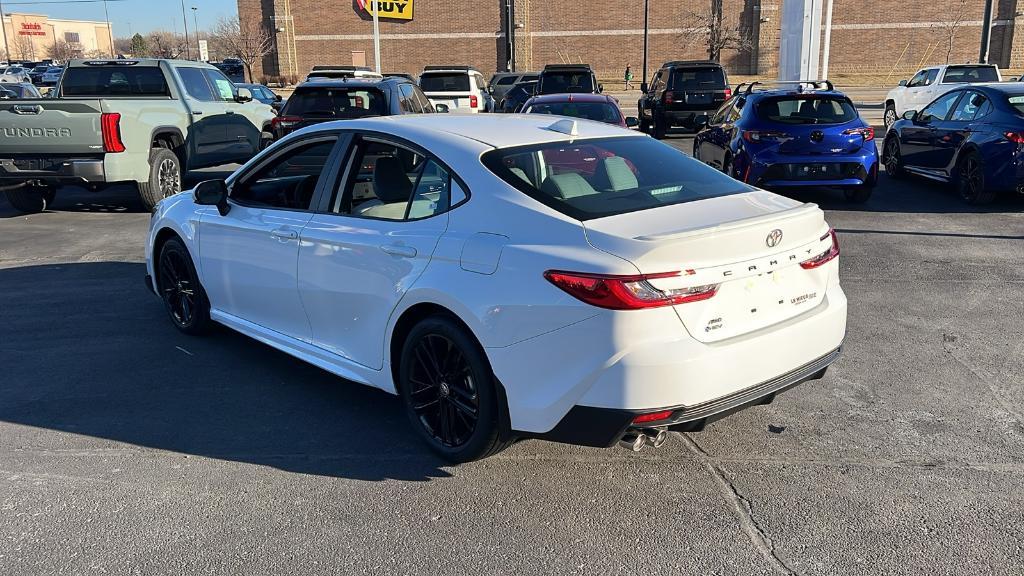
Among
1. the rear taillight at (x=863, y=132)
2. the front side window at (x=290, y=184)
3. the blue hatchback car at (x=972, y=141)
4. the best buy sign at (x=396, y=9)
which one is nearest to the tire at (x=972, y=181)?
the blue hatchback car at (x=972, y=141)

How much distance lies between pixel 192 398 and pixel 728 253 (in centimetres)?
Answer: 318

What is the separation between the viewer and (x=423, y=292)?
393 cm

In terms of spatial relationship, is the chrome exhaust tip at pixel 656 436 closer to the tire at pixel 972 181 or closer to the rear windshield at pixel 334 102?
the tire at pixel 972 181

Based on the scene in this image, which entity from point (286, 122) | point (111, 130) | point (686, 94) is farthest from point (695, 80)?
point (111, 130)

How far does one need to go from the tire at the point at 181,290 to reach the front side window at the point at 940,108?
33.6 ft

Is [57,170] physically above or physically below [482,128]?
below

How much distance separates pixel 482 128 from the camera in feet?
14.9

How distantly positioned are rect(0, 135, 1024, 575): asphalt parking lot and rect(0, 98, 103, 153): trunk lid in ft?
16.1

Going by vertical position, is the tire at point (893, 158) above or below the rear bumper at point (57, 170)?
below

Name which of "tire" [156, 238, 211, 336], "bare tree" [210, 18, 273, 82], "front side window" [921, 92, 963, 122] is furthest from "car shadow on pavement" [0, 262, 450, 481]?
"bare tree" [210, 18, 273, 82]

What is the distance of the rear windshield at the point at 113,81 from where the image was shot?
1255 centimetres

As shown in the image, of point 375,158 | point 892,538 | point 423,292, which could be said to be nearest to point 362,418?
point 423,292

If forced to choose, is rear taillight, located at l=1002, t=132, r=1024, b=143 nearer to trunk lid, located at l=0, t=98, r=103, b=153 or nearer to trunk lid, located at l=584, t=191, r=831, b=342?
trunk lid, located at l=584, t=191, r=831, b=342

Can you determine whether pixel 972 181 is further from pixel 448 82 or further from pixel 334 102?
pixel 448 82
